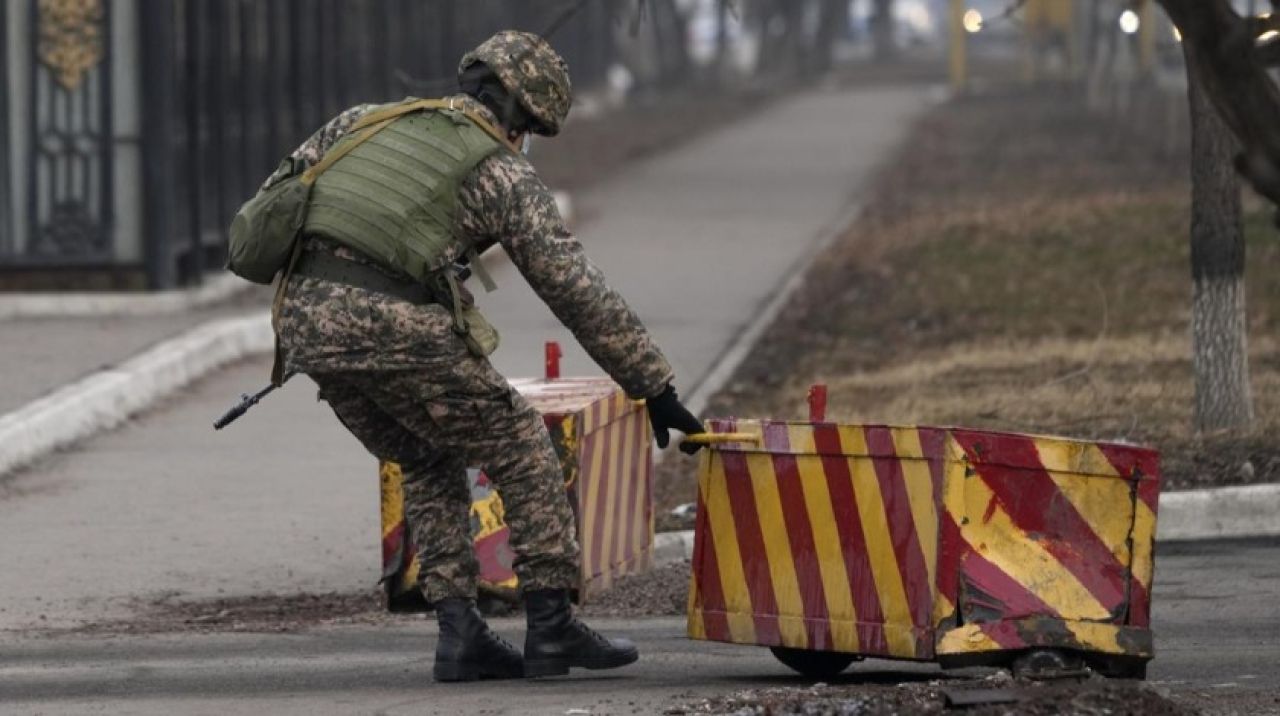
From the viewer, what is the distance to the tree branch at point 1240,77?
5.22m

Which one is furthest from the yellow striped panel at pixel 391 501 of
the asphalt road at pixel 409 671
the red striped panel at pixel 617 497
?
the red striped panel at pixel 617 497

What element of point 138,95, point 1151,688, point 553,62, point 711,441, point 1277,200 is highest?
point 138,95

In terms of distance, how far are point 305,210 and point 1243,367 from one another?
5385 mm

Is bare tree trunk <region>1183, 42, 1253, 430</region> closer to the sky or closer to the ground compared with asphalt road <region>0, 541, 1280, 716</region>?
closer to the sky

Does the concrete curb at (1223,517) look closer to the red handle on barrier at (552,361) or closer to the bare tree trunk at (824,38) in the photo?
the red handle on barrier at (552,361)

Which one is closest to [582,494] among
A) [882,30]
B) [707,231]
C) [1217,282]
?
[1217,282]

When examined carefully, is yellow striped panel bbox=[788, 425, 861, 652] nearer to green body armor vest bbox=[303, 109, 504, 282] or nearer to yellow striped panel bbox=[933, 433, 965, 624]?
yellow striped panel bbox=[933, 433, 965, 624]

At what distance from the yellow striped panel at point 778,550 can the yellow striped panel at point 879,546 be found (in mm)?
224

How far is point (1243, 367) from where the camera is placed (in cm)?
1038

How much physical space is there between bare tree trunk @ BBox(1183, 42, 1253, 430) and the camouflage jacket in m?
4.77

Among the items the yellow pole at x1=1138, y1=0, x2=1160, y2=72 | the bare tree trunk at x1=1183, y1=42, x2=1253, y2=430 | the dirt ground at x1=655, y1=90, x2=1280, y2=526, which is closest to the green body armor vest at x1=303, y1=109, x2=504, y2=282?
the dirt ground at x1=655, y1=90, x2=1280, y2=526

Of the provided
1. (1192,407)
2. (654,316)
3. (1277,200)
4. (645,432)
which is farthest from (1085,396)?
(1277,200)

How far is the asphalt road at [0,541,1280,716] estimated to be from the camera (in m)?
6.19

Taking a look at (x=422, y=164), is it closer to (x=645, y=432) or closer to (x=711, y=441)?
(x=711, y=441)
